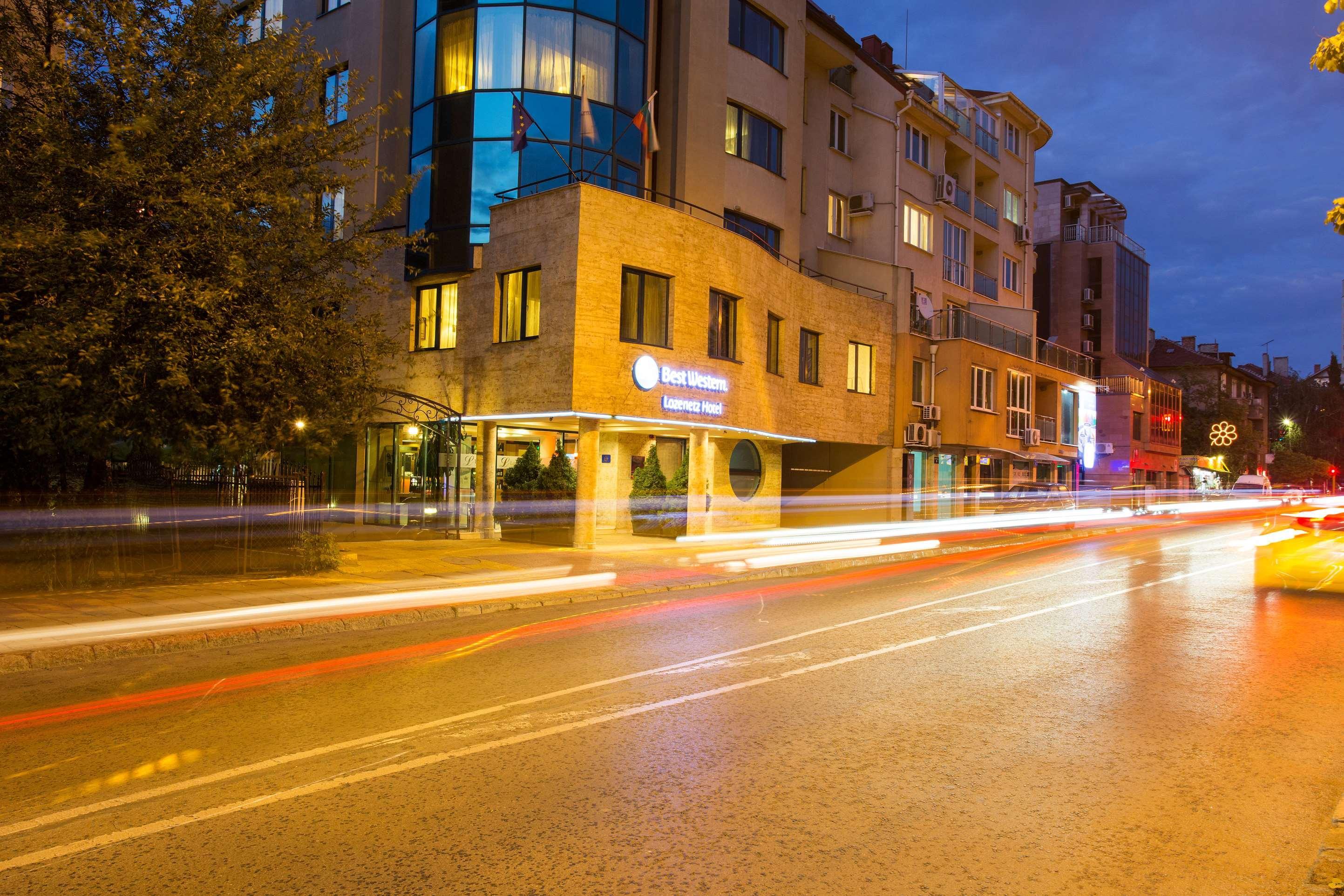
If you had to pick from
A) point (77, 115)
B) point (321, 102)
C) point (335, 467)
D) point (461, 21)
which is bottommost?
point (335, 467)

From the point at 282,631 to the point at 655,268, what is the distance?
46.5 feet

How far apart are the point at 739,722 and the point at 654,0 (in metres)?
24.3

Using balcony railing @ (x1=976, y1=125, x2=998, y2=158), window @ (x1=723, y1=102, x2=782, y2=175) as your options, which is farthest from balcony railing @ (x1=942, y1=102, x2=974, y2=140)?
window @ (x1=723, y1=102, x2=782, y2=175)

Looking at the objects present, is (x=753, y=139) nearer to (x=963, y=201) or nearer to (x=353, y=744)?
(x=963, y=201)

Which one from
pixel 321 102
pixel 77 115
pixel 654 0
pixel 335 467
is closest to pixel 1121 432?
pixel 654 0

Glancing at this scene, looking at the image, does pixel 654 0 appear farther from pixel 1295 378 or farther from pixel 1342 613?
pixel 1295 378

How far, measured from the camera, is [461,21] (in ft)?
81.6

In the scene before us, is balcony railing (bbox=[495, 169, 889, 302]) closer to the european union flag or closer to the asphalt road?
the european union flag

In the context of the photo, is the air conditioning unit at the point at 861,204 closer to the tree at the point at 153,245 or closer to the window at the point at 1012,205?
the window at the point at 1012,205

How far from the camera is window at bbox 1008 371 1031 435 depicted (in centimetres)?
4050

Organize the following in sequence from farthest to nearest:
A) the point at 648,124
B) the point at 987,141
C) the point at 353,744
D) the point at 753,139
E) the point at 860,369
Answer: the point at 987,141, the point at 860,369, the point at 753,139, the point at 648,124, the point at 353,744

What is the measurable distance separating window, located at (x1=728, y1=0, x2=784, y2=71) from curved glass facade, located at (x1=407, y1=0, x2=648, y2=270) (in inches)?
157

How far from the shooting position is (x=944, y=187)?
39.3 metres

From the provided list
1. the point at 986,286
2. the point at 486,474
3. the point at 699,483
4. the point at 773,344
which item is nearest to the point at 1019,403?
the point at 986,286
